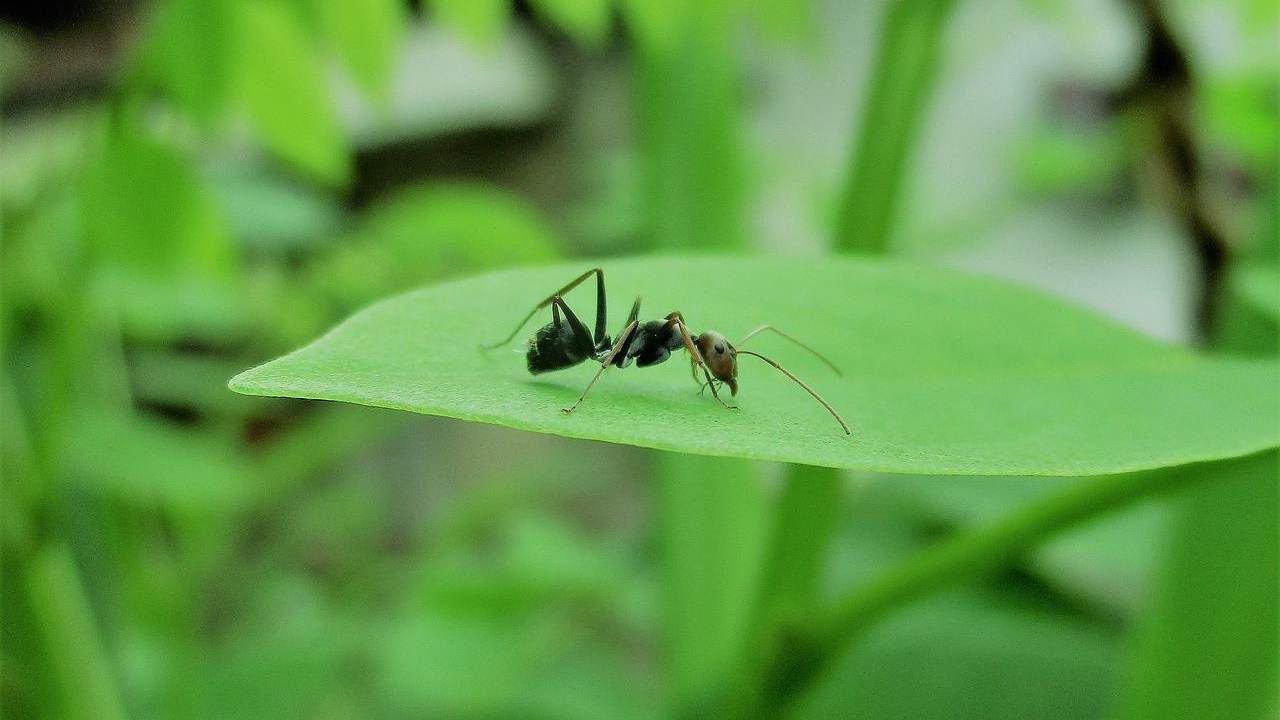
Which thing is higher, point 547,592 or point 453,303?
point 453,303

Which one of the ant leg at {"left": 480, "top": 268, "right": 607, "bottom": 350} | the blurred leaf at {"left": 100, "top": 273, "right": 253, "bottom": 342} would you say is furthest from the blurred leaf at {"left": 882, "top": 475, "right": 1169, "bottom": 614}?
the blurred leaf at {"left": 100, "top": 273, "right": 253, "bottom": 342}

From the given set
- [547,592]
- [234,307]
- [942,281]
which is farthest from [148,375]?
[942,281]

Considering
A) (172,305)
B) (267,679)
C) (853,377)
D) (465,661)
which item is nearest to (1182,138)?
(853,377)

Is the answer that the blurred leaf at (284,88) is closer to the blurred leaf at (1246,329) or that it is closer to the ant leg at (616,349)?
the ant leg at (616,349)

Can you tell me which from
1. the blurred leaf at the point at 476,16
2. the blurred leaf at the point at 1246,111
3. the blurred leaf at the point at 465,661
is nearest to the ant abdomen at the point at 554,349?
the blurred leaf at the point at 476,16

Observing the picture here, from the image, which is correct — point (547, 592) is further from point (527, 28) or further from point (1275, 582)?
point (527, 28)
